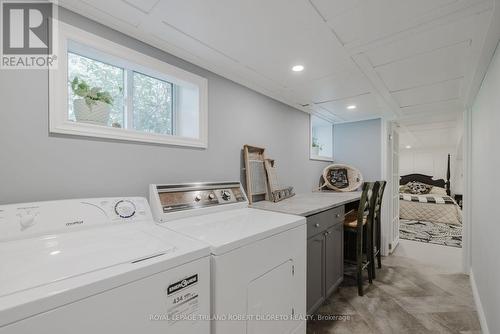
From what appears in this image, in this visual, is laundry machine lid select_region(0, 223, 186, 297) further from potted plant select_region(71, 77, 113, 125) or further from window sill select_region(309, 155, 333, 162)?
window sill select_region(309, 155, 333, 162)

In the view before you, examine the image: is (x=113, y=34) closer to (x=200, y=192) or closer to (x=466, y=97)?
A: (x=200, y=192)

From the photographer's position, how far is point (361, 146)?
342cm

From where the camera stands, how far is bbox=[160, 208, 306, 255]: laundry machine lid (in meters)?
1.02

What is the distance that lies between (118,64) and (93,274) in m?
1.32

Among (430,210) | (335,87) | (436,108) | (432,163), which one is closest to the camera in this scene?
(335,87)

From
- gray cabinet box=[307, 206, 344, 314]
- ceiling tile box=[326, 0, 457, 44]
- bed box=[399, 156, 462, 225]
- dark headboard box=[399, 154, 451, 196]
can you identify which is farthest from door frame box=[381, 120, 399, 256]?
dark headboard box=[399, 154, 451, 196]

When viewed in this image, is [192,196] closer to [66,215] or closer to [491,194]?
[66,215]

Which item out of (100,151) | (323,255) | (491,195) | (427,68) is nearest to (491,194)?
(491,195)

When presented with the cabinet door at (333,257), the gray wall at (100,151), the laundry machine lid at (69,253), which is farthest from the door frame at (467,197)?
the laundry machine lid at (69,253)

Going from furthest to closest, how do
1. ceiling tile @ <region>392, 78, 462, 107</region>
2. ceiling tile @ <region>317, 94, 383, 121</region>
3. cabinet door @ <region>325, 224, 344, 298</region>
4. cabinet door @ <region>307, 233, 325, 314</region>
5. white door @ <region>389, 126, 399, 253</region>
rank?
white door @ <region>389, 126, 399, 253</region>, ceiling tile @ <region>317, 94, 383, 121</region>, ceiling tile @ <region>392, 78, 462, 107</region>, cabinet door @ <region>325, 224, 344, 298</region>, cabinet door @ <region>307, 233, 325, 314</region>

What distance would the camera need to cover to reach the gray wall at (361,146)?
328cm

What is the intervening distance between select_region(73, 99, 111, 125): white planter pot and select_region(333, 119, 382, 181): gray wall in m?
3.25

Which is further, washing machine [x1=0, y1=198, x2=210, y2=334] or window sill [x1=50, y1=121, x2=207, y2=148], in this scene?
window sill [x1=50, y1=121, x2=207, y2=148]

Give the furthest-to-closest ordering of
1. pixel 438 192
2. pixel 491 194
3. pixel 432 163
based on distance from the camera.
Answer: pixel 432 163
pixel 438 192
pixel 491 194
